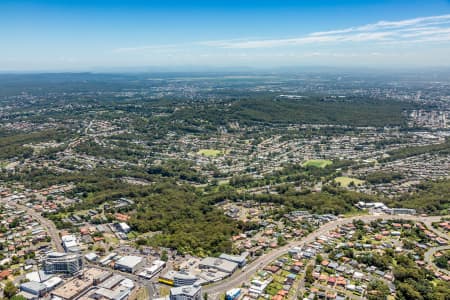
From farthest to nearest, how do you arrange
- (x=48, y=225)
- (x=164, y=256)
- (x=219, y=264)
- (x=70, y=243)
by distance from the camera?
(x=48, y=225)
(x=70, y=243)
(x=164, y=256)
(x=219, y=264)

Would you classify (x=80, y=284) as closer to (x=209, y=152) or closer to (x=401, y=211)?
(x=401, y=211)

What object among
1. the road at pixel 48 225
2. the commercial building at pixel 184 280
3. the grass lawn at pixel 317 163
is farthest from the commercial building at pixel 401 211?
the road at pixel 48 225

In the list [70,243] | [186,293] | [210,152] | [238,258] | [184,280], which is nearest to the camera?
→ [186,293]

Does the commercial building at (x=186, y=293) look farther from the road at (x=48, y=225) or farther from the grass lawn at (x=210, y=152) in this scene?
the grass lawn at (x=210, y=152)

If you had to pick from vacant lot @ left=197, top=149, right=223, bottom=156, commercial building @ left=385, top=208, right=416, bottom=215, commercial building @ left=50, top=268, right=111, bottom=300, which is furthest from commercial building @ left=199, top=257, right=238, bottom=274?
vacant lot @ left=197, top=149, right=223, bottom=156

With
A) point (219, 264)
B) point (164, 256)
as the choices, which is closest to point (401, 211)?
point (219, 264)

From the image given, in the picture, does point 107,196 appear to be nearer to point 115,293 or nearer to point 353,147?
point 115,293

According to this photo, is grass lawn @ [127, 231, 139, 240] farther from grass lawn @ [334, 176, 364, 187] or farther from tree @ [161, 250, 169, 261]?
grass lawn @ [334, 176, 364, 187]

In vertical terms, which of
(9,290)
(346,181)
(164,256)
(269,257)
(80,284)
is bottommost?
(346,181)

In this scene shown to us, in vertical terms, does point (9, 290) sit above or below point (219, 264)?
above
